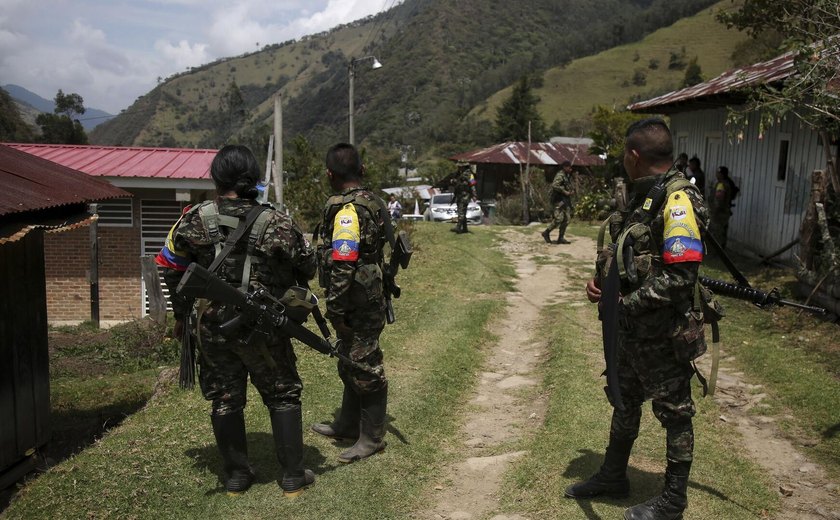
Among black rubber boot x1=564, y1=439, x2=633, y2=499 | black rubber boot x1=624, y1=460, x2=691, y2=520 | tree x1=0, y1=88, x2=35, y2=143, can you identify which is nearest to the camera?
black rubber boot x1=624, y1=460, x2=691, y2=520

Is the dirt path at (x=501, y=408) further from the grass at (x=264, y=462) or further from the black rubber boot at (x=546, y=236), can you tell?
the black rubber boot at (x=546, y=236)

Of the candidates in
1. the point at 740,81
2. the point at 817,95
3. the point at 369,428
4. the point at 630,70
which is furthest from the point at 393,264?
the point at 630,70

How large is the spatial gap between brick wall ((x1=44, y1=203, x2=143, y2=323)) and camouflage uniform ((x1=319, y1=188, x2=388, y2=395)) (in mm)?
11897

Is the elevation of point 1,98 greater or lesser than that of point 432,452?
greater

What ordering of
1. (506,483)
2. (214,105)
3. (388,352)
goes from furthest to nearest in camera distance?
(214,105)
(388,352)
(506,483)

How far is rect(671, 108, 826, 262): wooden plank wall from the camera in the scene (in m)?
10.7

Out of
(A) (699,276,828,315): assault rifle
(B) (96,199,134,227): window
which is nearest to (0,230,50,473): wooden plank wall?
(A) (699,276,828,315): assault rifle

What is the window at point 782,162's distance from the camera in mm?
11492

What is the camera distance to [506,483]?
14.4ft

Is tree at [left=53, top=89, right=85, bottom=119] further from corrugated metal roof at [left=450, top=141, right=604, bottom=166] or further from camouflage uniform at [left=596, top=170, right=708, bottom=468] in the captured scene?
camouflage uniform at [left=596, top=170, right=708, bottom=468]

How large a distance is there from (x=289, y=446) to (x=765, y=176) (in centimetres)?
1088

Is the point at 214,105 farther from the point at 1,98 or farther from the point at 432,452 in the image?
the point at 432,452

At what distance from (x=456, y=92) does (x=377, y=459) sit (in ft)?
354

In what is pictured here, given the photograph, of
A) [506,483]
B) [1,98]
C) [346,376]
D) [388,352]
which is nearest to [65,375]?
[388,352]
